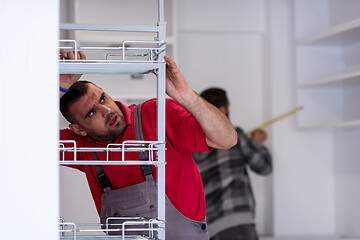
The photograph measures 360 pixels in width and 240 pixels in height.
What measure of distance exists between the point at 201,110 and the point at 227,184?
171 centimetres

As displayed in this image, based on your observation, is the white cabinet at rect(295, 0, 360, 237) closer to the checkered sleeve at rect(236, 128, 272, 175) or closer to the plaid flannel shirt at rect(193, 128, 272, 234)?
the checkered sleeve at rect(236, 128, 272, 175)

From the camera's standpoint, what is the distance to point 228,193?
3092 mm

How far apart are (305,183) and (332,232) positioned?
376 millimetres

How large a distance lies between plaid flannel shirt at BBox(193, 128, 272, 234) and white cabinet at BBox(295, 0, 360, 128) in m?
0.62

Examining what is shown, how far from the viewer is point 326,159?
3.71 metres

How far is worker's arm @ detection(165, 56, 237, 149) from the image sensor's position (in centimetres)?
137

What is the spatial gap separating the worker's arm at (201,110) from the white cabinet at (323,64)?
6.62 feet

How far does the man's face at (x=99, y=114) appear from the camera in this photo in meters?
1.64

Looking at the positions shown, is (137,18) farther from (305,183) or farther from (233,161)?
(305,183)

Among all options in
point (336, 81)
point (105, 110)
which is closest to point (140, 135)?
point (105, 110)

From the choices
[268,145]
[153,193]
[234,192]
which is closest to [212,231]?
[234,192]
